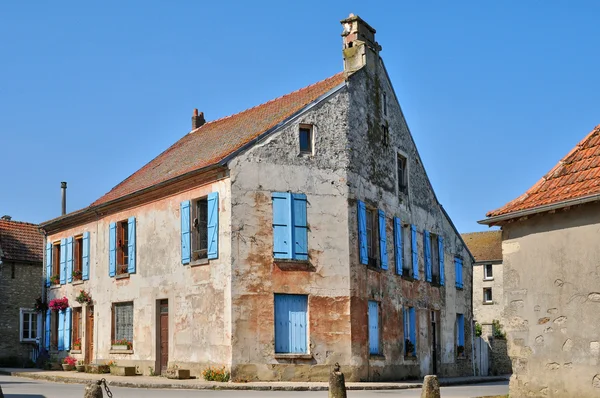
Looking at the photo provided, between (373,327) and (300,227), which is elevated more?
(300,227)

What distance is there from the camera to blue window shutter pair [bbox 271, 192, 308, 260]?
21219 millimetres

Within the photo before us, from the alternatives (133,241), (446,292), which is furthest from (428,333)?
(133,241)

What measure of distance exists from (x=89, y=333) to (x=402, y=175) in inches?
468

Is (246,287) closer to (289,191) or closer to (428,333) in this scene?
(289,191)

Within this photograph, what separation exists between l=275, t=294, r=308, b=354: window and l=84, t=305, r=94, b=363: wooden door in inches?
340

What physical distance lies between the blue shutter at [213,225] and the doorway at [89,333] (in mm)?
7477

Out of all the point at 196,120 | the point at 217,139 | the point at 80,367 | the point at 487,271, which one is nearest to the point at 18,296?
the point at 80,367

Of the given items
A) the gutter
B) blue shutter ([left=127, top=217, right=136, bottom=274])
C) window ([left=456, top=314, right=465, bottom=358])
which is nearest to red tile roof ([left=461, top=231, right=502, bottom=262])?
window ([left=456, top=314, right=465, bottom=358])

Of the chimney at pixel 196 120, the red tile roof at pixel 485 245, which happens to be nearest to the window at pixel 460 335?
the chimney at pixel 196 120

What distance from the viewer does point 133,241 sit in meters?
24.4

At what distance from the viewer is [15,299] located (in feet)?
108

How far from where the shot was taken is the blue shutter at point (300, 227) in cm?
2134

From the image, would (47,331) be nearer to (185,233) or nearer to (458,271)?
(185,233)

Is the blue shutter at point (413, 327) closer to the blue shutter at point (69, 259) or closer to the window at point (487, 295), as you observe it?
the blue shutter at point (69, 259)
